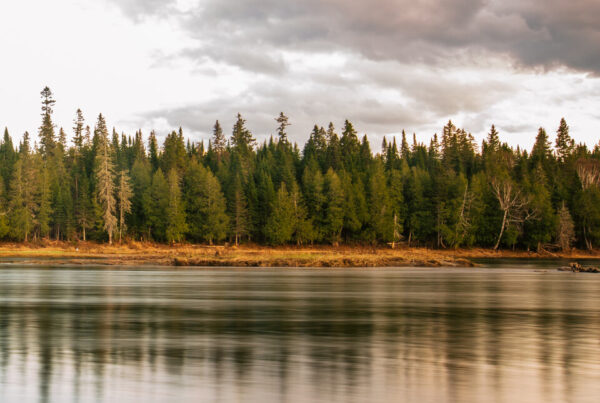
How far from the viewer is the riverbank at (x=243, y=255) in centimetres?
6994

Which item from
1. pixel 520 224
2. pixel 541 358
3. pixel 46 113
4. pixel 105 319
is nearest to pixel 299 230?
pixel 520 224

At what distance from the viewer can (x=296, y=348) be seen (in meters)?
16.3

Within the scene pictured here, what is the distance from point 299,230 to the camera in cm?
11088

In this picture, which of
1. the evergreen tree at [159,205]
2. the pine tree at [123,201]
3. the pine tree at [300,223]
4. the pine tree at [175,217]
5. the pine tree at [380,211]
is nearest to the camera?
the pine tree at [123,201]

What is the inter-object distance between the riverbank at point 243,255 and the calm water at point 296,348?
38.2 meters

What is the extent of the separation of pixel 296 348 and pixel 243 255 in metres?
64.5

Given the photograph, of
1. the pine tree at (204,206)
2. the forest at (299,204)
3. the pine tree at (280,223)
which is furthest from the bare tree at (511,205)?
the pine tree at (204,206)

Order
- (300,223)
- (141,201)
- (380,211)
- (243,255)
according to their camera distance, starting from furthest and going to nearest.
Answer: (141,201) → (380,211) → (300,223) → (243,255)

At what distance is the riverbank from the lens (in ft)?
229

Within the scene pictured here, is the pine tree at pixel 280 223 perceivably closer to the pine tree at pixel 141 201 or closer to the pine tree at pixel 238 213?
the pine tree at pixel 238 213

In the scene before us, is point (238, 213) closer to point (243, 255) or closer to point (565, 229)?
point (243, 255)

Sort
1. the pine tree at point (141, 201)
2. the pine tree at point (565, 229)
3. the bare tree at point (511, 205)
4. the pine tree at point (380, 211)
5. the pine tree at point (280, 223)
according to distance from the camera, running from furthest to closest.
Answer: the pine tree at point (141, 201), the pine tree at point (380, 211), the pine tree at point (280, 223), the bare tree at point (511, 205), the pine tree at point (565, 229)

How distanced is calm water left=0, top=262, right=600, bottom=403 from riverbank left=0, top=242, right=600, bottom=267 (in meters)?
38.2

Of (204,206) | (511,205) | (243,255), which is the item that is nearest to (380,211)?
(511,205)
